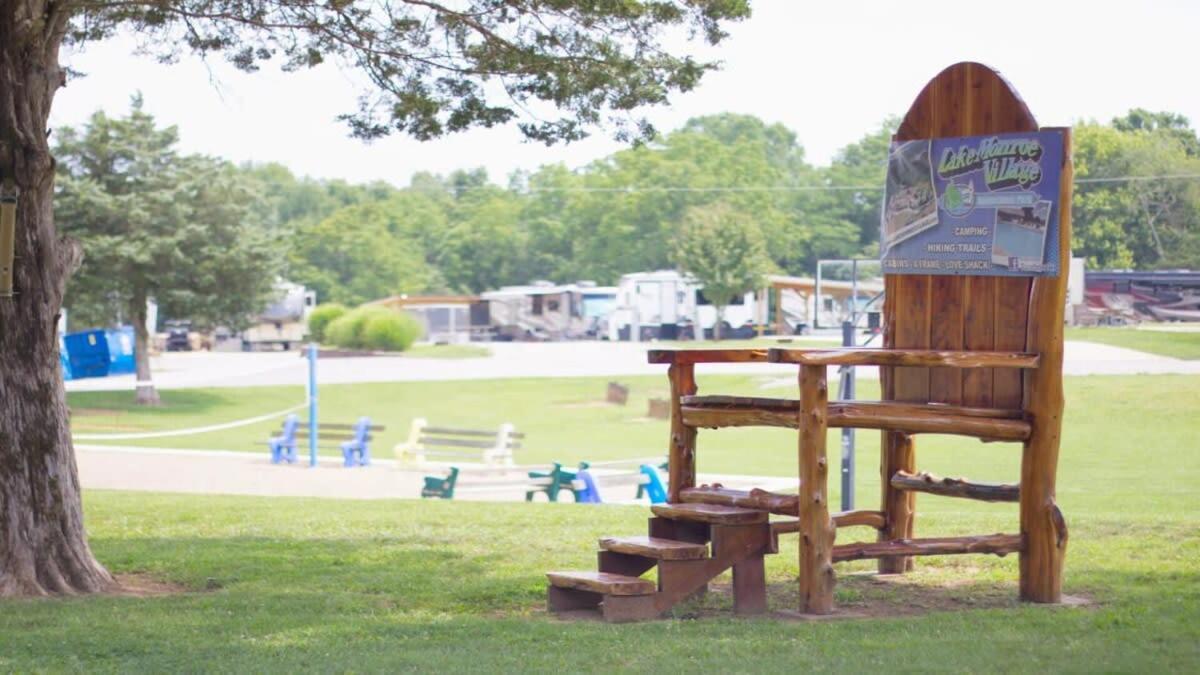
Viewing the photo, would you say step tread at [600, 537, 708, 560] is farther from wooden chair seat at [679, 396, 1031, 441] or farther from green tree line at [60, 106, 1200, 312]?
green tree line at [60, 106, 1200, 312]

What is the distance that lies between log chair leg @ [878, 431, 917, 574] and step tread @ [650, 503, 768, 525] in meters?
1.53

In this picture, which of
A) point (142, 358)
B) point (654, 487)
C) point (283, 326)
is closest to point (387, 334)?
point (283, 326)

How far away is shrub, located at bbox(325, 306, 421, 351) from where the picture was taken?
2505 inches

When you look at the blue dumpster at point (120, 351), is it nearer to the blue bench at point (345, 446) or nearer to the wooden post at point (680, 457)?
the blue bench at point (345, 446)

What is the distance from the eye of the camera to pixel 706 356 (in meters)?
9.57

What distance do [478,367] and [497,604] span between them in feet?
153

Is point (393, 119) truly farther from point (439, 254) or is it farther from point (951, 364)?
point (439, 254)

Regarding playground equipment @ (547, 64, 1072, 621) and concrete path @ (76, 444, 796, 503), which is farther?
concrete path @ (76, 444, 796, 503)

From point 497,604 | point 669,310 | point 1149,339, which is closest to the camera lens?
point 497,604

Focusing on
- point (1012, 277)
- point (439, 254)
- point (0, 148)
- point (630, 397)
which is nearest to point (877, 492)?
point (1012, 277)

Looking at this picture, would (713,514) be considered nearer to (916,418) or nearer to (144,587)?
(916,418)

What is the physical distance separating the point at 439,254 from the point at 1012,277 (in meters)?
105

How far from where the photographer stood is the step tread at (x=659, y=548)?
8242 mm

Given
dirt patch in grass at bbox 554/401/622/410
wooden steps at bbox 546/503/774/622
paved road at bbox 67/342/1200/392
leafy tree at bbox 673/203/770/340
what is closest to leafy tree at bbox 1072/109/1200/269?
paved road at bbox 67/342/1200/392
